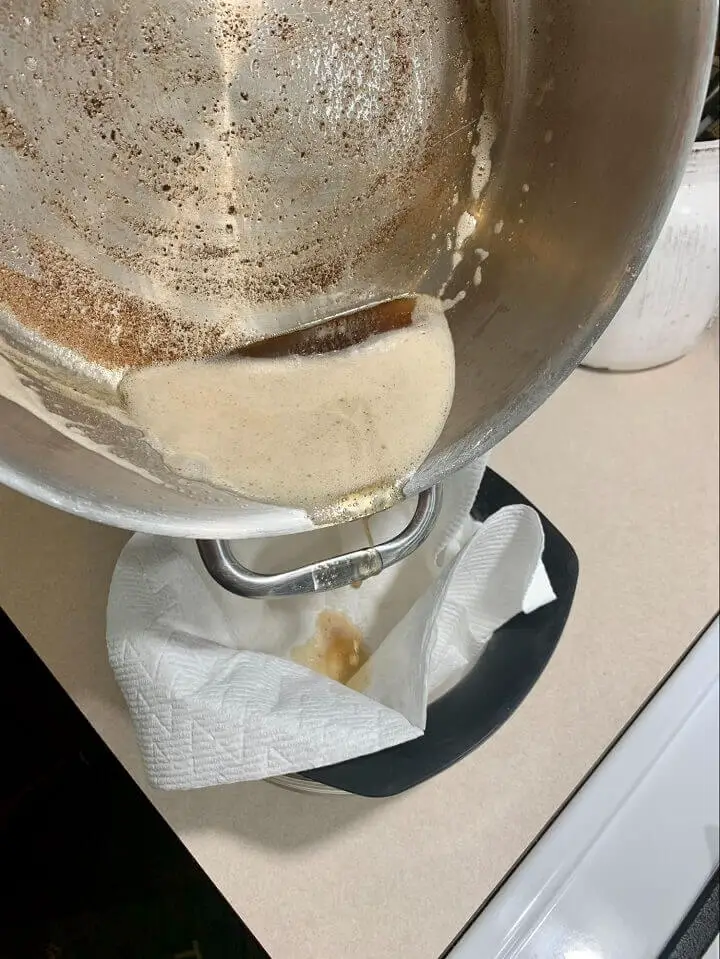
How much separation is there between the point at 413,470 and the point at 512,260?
4.8 inches

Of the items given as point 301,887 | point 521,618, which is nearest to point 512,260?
point 521,618

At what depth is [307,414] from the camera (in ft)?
1.18

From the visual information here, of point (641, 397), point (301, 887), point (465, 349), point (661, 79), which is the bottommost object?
point (301, 887)

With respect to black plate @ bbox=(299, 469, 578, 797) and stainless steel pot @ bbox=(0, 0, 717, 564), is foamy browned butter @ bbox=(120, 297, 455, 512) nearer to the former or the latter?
Answer: stainless steel pot @ bbox=(0, 0, 717, 564)

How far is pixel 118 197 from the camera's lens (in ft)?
1.27

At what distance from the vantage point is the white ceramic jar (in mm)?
489

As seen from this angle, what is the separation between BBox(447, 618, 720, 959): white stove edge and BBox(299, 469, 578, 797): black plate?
81 mm

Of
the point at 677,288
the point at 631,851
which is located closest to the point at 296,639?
the point at 631,851

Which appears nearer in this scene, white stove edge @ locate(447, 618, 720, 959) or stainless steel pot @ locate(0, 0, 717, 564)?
stainless steel pot @ locate(0, 0, 717, 564)

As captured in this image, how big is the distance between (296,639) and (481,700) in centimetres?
10

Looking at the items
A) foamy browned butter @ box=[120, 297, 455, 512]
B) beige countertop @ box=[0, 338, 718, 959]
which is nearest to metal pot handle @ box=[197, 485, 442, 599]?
foamy browned butter @ box=[120, 297, 455, 512]

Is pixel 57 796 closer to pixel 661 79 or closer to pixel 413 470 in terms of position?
pixel 413 470

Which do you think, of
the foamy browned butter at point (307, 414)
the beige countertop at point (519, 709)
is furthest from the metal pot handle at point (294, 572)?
the beige countertop at point (519, 709)

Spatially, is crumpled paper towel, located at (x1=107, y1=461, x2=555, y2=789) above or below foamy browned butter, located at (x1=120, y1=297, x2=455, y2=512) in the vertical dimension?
below
